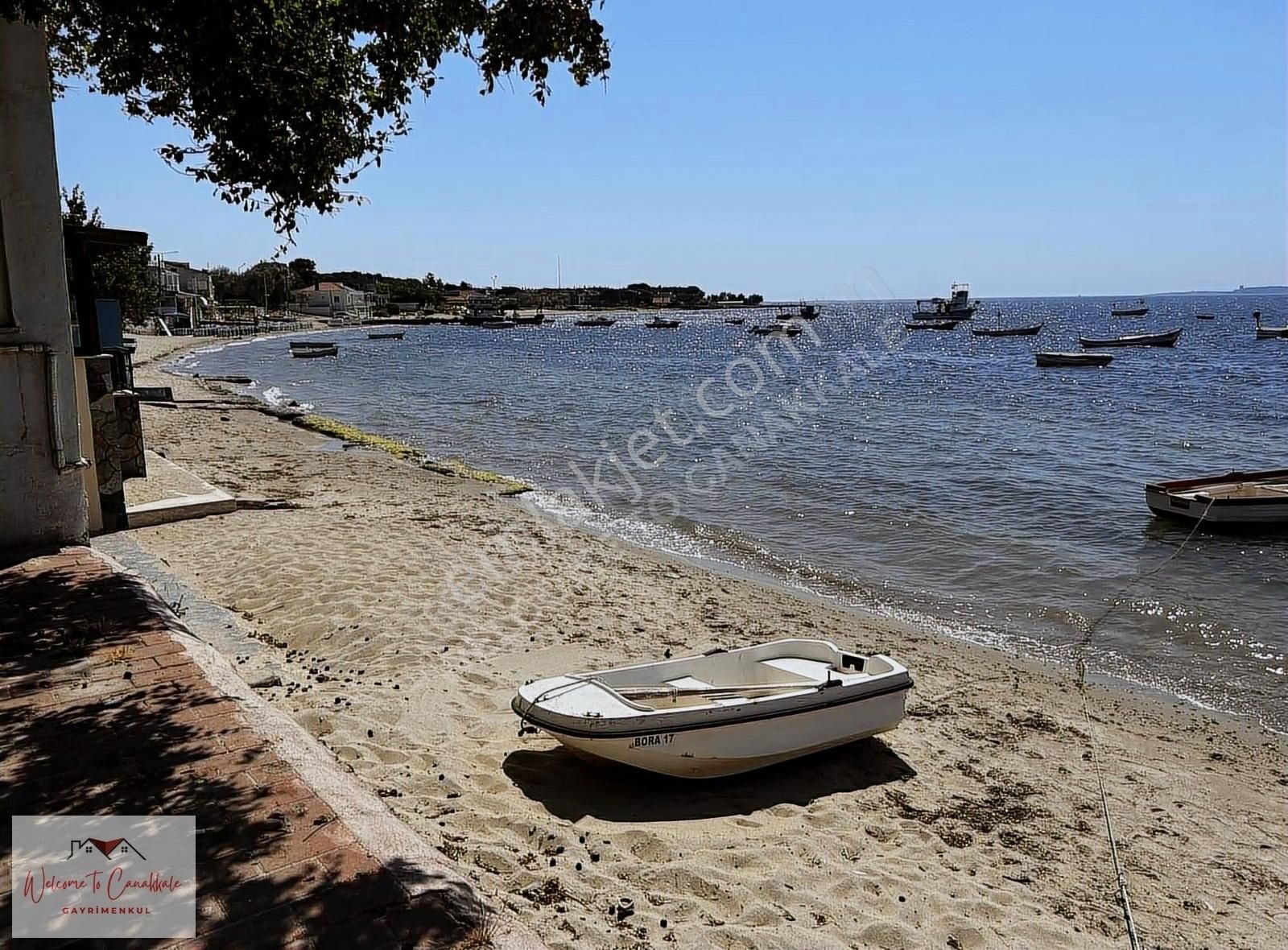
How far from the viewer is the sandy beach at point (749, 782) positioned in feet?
14.9

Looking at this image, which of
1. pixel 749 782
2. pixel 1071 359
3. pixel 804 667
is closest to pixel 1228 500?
pixel 804 667

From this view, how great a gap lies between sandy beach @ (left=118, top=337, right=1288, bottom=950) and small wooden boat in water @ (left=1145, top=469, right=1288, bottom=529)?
25.4 ft

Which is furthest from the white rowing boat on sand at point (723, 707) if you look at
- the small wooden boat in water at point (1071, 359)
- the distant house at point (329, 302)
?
the distant house at point (329, 302)

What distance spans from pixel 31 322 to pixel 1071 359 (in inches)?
2282

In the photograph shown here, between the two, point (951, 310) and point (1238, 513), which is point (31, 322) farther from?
point (951, 310)

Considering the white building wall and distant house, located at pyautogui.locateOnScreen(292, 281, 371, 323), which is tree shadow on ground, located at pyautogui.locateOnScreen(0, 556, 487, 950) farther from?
distant house, located at pyautogui.locateOnScreen(292, 281, 371, 323)

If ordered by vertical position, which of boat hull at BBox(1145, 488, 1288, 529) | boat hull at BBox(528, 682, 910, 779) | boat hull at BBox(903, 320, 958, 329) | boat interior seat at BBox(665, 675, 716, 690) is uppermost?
boat hull at BBox(903, 320, 958, 329)

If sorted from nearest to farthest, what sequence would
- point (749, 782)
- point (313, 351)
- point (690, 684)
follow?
point (749, 782) < point (690, 684) < point (313, 351)

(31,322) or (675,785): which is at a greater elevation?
(31,322)

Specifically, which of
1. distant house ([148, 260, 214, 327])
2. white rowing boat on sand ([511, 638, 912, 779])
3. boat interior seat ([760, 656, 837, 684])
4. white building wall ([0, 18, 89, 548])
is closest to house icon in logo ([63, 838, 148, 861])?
white rowing boat on sand ([511, 638, 912, 779])

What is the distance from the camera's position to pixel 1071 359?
56.1 m

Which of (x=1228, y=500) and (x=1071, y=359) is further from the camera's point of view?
(x=1071, y=359)

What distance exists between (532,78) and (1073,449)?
2259 cm

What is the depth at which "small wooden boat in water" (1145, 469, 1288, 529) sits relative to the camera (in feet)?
48.7
